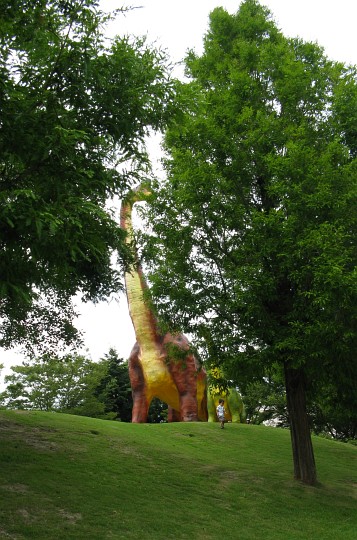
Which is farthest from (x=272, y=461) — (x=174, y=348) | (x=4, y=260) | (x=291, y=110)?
(x=4, y=260)

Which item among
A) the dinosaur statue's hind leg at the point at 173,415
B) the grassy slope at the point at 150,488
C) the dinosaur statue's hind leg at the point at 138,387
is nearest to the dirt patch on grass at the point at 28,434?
the grassy slope at the point at 150,488

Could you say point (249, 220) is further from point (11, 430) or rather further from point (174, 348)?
point (11, 430)

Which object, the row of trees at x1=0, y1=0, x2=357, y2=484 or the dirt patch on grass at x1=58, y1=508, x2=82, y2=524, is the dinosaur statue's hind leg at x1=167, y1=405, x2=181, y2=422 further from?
the dirt patch on grass at x1=58, y1=508, x2=82, y2=524

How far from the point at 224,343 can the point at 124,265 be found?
2.67 meters

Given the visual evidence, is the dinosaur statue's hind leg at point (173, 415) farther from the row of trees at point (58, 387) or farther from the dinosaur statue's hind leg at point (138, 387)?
the row of trees at point (58, 387)

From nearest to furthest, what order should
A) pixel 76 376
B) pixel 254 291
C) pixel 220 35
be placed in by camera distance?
1. pixel 254 291
2. pixel 220 35
3. pixel 76 376

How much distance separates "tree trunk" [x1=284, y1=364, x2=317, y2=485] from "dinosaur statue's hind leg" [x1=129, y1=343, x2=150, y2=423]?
8.07 m

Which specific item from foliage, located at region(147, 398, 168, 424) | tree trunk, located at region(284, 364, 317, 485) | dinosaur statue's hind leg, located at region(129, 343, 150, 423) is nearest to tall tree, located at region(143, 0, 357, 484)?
tree trunk, located at region(284, 364, 317, 485)

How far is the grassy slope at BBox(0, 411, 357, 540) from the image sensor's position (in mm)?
7684

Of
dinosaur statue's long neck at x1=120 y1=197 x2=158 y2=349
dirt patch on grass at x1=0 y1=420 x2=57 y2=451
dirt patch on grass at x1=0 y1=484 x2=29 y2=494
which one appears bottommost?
dirt patch on grass at x1=0 y1=484 x2=29 y2=494

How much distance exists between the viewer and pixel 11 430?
12.3 metres

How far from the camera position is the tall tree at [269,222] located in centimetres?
1001

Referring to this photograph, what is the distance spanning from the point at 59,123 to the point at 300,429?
29.0 ft

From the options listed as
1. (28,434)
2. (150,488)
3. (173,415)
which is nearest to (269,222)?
(150,488)
